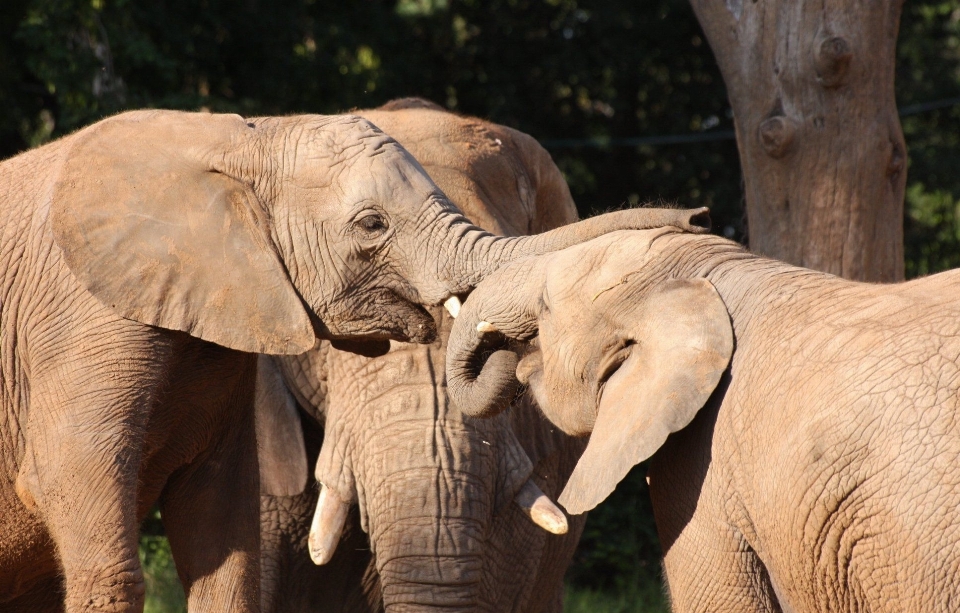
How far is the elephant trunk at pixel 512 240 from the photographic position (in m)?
3.50

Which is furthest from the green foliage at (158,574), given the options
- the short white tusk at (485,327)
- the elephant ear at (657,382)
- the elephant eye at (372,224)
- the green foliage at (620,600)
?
the elephant ear at (657,382)

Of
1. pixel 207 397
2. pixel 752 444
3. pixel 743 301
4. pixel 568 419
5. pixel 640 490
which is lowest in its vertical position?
pixel 640 490

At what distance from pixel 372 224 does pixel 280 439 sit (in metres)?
1.33

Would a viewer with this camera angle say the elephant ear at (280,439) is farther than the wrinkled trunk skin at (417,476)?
Yes

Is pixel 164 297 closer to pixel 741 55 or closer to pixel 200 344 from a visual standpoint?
pixel 200 344

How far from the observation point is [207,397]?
4156 mm

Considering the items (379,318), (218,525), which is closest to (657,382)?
(379,318)

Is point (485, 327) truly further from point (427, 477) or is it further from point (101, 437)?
point (101, 437)

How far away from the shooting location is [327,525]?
4617 millimetres

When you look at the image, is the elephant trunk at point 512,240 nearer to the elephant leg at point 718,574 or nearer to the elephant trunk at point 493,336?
the elephant trunk at point 493,336

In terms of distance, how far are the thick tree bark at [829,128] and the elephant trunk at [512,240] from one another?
2041 millimetres

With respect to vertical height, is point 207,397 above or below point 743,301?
below

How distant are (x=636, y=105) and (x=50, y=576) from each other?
609cm

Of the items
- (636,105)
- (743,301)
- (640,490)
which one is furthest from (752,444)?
(636,105)
